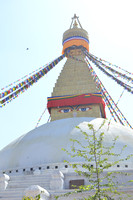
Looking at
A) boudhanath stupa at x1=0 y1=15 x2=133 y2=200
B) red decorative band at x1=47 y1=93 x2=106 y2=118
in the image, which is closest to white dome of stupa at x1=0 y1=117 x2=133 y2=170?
boudhanath stupa at x1=0 y1=15 x2=133 y2=200

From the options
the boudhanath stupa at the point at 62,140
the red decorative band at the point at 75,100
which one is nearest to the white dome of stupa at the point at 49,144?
the boudhanath stupa at the point at 62,140

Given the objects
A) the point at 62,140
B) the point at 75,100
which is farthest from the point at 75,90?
the point at 62,140

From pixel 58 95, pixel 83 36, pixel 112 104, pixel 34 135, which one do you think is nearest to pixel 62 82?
pixel 58 95

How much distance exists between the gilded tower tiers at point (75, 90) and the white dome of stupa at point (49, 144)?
12.9ft

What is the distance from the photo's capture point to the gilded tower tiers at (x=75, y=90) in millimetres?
18734

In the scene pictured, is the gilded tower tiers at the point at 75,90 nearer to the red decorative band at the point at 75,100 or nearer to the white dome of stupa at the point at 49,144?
the red decorative band at the point at 75,100

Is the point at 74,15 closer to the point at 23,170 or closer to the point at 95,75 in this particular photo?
the point at 95,75

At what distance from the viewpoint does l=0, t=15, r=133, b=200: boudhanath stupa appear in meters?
10.0

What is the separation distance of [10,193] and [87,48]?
1749 centimetres

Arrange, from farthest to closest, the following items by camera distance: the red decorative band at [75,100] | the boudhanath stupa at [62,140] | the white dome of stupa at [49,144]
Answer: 1. the red decorative band at [75,100]
2. the white dome of stupa at [49,144]
3. the boudhanath stupa at [62,140]

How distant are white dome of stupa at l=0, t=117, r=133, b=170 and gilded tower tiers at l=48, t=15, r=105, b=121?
393 centimetres

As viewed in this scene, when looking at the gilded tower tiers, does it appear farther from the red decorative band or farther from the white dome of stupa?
the white dome of stupa

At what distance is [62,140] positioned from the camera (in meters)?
12.8

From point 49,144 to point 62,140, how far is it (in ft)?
2.17
